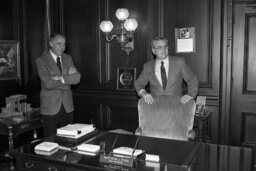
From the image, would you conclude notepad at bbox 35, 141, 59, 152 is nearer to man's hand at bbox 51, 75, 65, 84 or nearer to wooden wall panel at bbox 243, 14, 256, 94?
man's hand at bbox 51, 75, 65, 84

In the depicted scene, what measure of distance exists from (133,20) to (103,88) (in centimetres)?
135

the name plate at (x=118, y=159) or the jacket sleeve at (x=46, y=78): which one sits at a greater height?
the jacket sleeve at (x=46, y=78)

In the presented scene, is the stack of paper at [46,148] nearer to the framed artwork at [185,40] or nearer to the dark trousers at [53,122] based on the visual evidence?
the dark trousers at [53,122]

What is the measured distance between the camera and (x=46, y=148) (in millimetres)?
2178

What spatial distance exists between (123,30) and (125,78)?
0.78m

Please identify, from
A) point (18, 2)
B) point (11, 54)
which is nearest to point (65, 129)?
point (11, 54)

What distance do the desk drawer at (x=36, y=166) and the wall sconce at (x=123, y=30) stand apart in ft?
8.71

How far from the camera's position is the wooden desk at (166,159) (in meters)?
1.87

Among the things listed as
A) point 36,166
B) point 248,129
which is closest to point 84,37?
point 248,129

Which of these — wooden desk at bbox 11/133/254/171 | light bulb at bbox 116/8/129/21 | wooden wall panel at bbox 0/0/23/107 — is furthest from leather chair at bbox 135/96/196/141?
wooden wall panel at bbox 0/0/23/107

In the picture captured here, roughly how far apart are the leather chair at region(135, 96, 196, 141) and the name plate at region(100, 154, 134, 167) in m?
1.01

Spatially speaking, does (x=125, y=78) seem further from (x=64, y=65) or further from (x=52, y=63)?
(x=52, y=63)

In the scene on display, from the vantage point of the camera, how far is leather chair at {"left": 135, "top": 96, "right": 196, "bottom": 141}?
288 cm

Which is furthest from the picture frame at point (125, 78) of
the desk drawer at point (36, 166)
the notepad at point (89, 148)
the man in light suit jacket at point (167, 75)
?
the desk drawer at point (36, 166)
